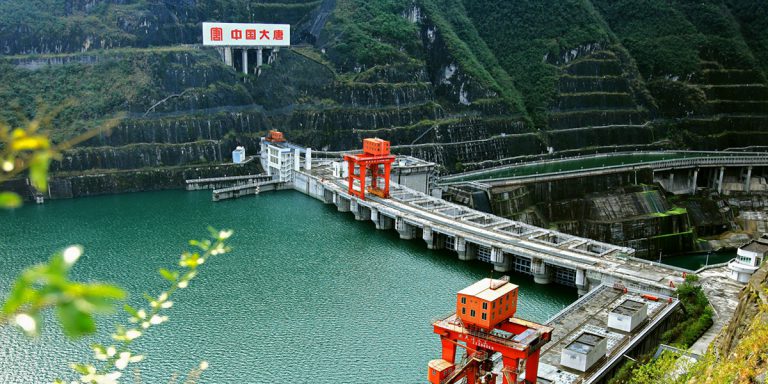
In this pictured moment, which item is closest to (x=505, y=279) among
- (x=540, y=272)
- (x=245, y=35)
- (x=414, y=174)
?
(x=540, y=272)

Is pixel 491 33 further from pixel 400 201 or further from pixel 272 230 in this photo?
pixel 272 230

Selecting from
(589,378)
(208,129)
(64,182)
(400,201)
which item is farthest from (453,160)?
(589,378)

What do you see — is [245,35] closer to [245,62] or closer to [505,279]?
[245,62]

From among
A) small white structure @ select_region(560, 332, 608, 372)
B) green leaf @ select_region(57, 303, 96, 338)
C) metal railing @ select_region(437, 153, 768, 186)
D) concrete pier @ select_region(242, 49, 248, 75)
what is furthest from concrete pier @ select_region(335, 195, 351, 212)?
green leaf @ select_region(57, 303, 96, 338)

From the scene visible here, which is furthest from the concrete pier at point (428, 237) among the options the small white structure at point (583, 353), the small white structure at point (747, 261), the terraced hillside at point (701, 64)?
the terraced hillside at point (701, 64)

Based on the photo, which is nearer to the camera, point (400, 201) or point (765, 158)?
point (400, 201)

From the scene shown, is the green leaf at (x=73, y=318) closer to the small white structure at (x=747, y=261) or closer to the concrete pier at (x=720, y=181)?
the small white structure at (x=747, y=261)
